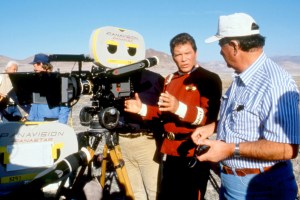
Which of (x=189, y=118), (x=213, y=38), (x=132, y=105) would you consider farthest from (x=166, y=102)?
(x=213, y=38)

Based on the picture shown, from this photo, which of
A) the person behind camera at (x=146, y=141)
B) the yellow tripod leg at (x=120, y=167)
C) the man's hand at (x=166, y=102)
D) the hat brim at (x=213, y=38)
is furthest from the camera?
the person behind camera at (x=146, y=141)

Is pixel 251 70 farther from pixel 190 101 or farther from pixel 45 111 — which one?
pixel 45 111

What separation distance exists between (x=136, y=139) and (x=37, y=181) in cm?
161

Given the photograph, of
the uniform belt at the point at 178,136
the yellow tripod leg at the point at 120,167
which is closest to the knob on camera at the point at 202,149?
the uniform belt at the point at 178,136

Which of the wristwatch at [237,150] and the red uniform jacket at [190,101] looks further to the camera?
the red uniform jacket at [190,101]

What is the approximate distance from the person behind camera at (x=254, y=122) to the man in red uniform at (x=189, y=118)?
2.45ft

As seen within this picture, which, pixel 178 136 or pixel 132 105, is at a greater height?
pixel 132 105

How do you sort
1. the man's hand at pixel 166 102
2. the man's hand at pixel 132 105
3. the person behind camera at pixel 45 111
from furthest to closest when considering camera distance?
the person behind camera at pixel 45 111, the man's hand at pixel 132 105, the man's hand at pixel 166 102

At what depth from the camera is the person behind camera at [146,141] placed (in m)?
3.45

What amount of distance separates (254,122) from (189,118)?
89 centimetres

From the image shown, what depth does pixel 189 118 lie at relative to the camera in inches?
110

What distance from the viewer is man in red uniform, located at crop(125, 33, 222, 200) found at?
3.01 metres

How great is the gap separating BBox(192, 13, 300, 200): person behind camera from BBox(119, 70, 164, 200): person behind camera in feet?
4.35

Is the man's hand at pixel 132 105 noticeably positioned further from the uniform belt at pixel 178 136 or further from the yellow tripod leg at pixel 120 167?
the yellow tripod leg at pixel 120 167
